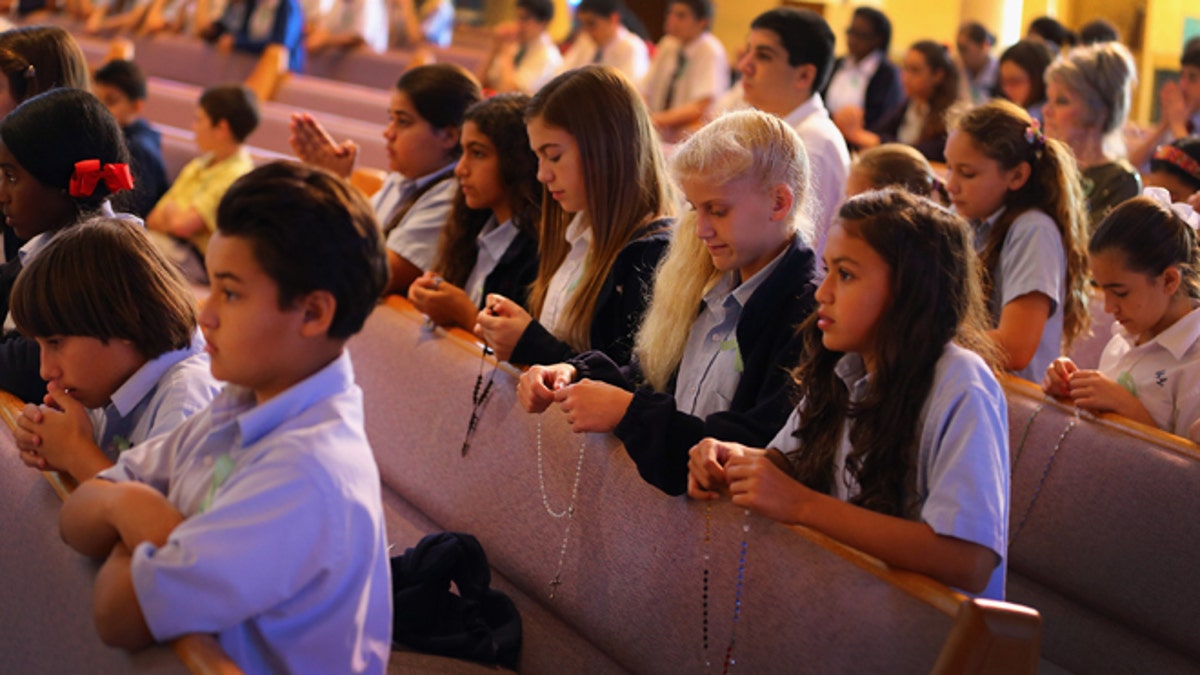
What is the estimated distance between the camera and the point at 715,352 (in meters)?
2.23

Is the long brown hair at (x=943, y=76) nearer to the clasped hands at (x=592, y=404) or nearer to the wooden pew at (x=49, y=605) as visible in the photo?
the clasped hands at (x=592, y=404)

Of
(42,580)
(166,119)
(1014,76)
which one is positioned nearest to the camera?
(42,580)

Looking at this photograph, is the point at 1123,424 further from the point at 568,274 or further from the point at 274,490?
the point at 274,490

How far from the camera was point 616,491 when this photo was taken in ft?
6.84

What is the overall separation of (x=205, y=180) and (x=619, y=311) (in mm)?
3037

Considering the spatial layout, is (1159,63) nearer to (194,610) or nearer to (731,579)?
(731,579)

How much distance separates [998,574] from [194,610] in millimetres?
1075

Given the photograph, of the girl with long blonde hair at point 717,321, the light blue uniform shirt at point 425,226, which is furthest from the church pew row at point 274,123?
the girl with long blonde hair at point 717,321

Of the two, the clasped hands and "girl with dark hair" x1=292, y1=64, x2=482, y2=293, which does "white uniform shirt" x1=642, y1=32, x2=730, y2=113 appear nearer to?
"girl with dark hair" x1=292, y1=64, x2=482, y2=293

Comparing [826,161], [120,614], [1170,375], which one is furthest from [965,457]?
[826,161]

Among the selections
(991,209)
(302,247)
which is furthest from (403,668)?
(991,209)

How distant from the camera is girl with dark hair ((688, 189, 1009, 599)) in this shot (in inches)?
63.7

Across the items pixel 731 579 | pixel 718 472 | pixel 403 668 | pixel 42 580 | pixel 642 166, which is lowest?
pixel 403 668

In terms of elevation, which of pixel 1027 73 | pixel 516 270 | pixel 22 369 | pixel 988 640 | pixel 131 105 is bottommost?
pixel 131 105
